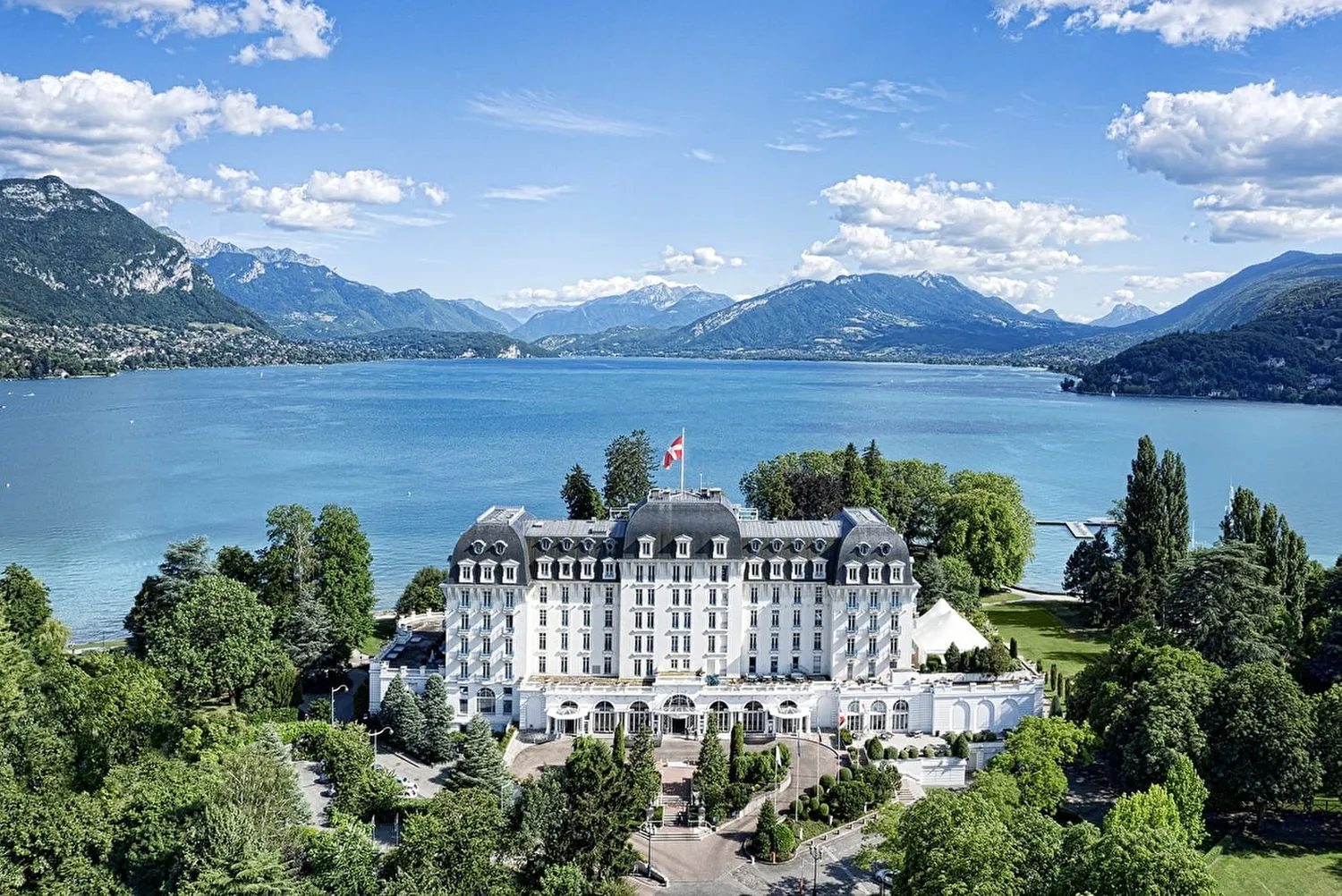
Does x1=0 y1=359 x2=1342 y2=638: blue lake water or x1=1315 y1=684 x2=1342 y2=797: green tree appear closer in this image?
x1=1315 y1=684 x2=1342 y2=797: green tree

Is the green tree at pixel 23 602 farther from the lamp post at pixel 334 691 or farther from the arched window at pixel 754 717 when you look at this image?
the arched window at pixel 754 717

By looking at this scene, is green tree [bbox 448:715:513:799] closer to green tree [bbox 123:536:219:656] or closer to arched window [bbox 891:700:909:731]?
arched window [bbox 891:700:909:731]

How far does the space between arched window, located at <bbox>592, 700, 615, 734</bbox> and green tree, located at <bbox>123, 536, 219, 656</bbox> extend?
25010mm

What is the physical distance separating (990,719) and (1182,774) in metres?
Result: 12.5

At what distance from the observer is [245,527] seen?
331 ft

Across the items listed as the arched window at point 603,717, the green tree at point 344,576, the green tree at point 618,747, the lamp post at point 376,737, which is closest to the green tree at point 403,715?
the lamp post at point 376,737

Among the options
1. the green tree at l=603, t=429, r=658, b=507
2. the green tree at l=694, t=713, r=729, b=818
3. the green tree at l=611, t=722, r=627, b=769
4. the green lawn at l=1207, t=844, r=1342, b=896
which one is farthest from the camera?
the green tree at l=603, t=429, r=658, b=507

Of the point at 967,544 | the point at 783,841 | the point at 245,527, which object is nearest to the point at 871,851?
the point at 783,841

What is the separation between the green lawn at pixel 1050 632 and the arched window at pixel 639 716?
24.4 metres

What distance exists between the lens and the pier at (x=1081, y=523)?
108125 mm

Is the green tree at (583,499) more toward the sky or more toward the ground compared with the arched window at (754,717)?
more toward the sky

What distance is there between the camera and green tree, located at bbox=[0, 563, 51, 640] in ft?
188

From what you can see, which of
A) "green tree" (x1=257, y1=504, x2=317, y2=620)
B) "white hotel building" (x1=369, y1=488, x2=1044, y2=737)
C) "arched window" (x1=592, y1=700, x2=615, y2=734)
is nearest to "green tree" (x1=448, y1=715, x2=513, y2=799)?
"white hotel building" (x1=369, y1=488, x2=1044, y2=737)

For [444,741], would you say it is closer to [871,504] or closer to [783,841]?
[783,841]
